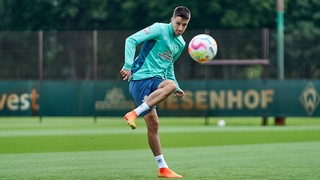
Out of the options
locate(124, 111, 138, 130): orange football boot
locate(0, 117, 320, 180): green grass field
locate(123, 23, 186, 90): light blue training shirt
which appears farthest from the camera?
locate(0, 117, 320, 180): green grass field

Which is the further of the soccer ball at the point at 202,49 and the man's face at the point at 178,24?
the soccer ball at the point at 202,49

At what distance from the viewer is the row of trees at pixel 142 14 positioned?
182 ft

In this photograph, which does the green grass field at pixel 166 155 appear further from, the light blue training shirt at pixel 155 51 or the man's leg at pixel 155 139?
the light blue training shirt at pixel 155 51

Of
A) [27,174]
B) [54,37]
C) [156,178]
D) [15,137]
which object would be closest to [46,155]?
[27,174]

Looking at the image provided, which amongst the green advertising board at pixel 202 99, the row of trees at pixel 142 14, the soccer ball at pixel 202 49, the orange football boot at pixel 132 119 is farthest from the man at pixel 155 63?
→ the row of trees at pixel 142 14

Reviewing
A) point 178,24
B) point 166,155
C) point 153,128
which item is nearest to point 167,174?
point 153,128

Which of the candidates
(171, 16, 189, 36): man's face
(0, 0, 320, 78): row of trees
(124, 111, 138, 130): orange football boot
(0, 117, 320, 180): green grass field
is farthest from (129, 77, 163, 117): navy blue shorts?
(0, 0, 320, 78): row of trees

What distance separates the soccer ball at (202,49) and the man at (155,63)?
697 cm

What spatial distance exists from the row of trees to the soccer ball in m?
33.9

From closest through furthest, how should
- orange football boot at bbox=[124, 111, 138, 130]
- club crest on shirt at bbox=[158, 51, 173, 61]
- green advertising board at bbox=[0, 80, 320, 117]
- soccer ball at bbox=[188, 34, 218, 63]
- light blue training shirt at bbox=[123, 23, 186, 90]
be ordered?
orange football boot at bbox=[124, 111, 138, 130] < light blue training shirt at bbox=[123, 23, 186, 90] < club crest on shirt at bbox=[158, 51, 173, 61] < soccer ball at bbox=[188, 34, 218, 63] < green advertising board at bbox=[0, 80, 320, 117]

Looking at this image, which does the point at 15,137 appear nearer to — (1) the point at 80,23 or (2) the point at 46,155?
(2) the point at 46,155

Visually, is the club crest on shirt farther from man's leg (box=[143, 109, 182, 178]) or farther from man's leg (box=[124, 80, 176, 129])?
man's leg (box=[143, 109, 182, 178])

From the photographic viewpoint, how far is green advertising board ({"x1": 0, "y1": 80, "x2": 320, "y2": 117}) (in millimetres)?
31219

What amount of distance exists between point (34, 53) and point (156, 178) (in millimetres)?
25102
